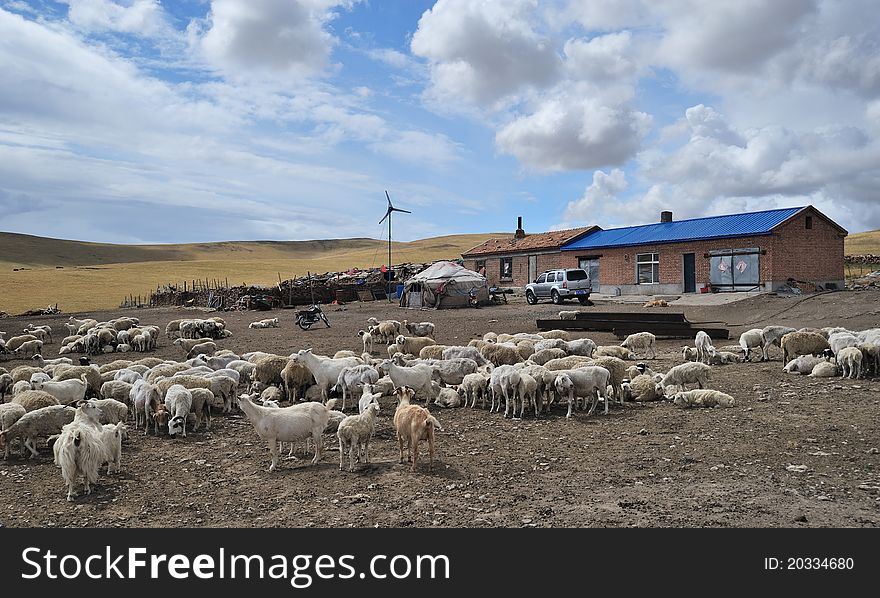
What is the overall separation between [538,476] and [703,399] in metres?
4.94

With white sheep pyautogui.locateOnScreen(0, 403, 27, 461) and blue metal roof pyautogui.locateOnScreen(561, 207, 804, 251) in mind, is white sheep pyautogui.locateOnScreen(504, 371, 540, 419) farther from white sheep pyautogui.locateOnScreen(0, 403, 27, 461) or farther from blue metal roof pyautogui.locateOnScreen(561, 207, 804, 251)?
blue metal roof pyautogui.locateOnScreen(561, 207, 804, 251)

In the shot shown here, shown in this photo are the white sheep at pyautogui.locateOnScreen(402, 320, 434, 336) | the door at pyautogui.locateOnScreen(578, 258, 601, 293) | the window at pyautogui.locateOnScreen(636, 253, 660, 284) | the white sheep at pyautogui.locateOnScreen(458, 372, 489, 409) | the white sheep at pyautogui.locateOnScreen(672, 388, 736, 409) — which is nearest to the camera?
the white sheep at pyautogui.locateOnScreen(672, 388, 736, 409)

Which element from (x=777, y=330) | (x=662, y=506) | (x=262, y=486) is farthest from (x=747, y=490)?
(x=777, y=330)

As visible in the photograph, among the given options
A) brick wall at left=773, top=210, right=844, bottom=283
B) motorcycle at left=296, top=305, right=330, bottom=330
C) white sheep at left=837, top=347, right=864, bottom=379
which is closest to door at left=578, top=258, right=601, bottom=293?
brick wall at left=773, top=210, right=844, bottom=283

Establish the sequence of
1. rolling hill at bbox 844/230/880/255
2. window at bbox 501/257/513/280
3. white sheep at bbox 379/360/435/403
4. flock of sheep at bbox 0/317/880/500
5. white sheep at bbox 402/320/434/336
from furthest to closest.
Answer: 1. rolling hill at bbox 844/230/880/255
2. window at bbox 501/257/513/280
3. white sheep at bbox 402/320/434/336
4. white sheep at bbox 379/360/435/403
5. flock of sheep at bbox 0/317/880/500

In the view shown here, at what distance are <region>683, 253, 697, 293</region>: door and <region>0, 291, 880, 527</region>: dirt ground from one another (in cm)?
2711

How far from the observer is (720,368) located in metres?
15.8

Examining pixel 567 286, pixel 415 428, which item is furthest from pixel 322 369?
pixel 567 286

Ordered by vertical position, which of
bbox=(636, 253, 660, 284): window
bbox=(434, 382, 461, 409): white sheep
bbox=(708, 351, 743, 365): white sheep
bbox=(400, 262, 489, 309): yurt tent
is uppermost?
bbox=(636, 253, 660, 284): window

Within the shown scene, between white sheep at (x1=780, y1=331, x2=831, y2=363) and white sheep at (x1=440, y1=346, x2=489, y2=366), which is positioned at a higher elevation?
white sheep at (x1=780, y1=331, x2=831, y2=363)

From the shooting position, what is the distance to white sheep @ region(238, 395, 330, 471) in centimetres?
850

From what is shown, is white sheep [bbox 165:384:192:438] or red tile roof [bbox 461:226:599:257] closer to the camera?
white sheep [bbox 165:384:192:438]

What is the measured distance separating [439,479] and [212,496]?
2689 millimetres

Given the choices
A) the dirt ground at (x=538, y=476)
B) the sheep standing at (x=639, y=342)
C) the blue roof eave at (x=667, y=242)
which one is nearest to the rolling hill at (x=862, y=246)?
the blue roof eave at (x=667, y=242)
